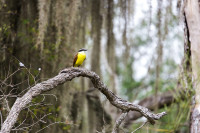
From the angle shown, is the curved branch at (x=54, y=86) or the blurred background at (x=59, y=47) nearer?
the curved branch at (x=54, y=86)

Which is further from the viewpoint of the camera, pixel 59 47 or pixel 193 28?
pixel 59 47

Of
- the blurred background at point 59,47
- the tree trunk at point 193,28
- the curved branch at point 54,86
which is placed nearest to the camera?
the curved branch at point 54,86

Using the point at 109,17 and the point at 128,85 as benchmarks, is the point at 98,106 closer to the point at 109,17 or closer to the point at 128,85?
the point at 109,17

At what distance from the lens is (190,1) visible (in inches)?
133

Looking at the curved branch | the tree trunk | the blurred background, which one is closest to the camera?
the curved branch

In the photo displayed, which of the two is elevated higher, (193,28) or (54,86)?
(193,28)

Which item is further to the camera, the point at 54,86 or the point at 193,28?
the point at 193,28

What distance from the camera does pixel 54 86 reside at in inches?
87.3

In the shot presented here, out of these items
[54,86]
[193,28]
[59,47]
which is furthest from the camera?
[59,47]

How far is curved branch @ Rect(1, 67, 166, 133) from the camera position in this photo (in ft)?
5.85

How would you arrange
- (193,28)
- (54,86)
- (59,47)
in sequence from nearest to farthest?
(54,86), (193,28), (59,47)

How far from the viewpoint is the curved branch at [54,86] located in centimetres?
178

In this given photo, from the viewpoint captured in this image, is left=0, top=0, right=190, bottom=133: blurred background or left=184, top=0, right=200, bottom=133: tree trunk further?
left=0, top=0, right=190, bottom=133: blurred background

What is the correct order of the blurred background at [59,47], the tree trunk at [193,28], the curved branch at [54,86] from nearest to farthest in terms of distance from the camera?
the curved branch at [54,86], the tree trunk at [193,28], the blurred background at [59,47]
